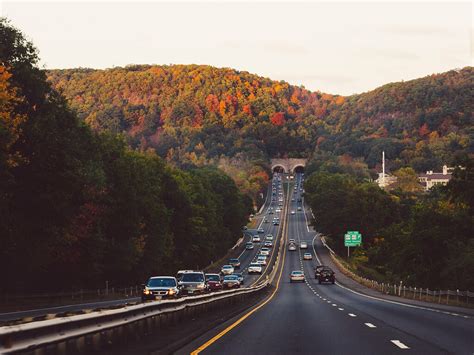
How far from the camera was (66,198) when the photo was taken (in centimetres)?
4784

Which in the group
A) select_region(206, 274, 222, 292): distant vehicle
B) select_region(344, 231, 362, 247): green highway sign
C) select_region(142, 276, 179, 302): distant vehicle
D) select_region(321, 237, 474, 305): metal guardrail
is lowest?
select_region(321, 237, 474, 305): metal guardrail

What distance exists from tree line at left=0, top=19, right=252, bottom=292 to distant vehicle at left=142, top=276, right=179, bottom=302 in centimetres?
948

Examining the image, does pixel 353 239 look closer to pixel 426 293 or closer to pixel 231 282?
pixel 231 282

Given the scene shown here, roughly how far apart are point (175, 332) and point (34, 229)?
29.4 meters

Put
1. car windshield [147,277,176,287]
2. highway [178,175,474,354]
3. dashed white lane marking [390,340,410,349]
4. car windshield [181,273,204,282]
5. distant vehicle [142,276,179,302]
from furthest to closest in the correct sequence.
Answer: car windshield [181,273,204,282], car windshield [147,277,176,287], distant vehicle [142,276,179,302], dashed white lane marking [390,340,410,349], highway [178,175,474,354]

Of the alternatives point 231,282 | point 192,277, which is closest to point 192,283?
point 192,277

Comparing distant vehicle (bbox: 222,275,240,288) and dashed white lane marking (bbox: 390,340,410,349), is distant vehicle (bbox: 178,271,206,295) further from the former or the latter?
dashed white lane marking (bbox: 390,340,410,349)

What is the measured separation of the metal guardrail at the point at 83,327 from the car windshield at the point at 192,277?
2036 centimetres

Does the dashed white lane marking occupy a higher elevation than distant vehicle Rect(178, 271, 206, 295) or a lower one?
lower

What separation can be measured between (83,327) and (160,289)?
24109mm

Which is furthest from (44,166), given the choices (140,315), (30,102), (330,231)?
(330,231)

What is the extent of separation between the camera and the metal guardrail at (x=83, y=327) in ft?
32.9

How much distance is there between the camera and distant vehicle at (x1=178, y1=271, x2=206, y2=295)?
42.5 metres

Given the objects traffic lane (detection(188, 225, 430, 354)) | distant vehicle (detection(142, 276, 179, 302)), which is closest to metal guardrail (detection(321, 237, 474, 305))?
distant vehicle (detection(142, 276, 179, 302))
